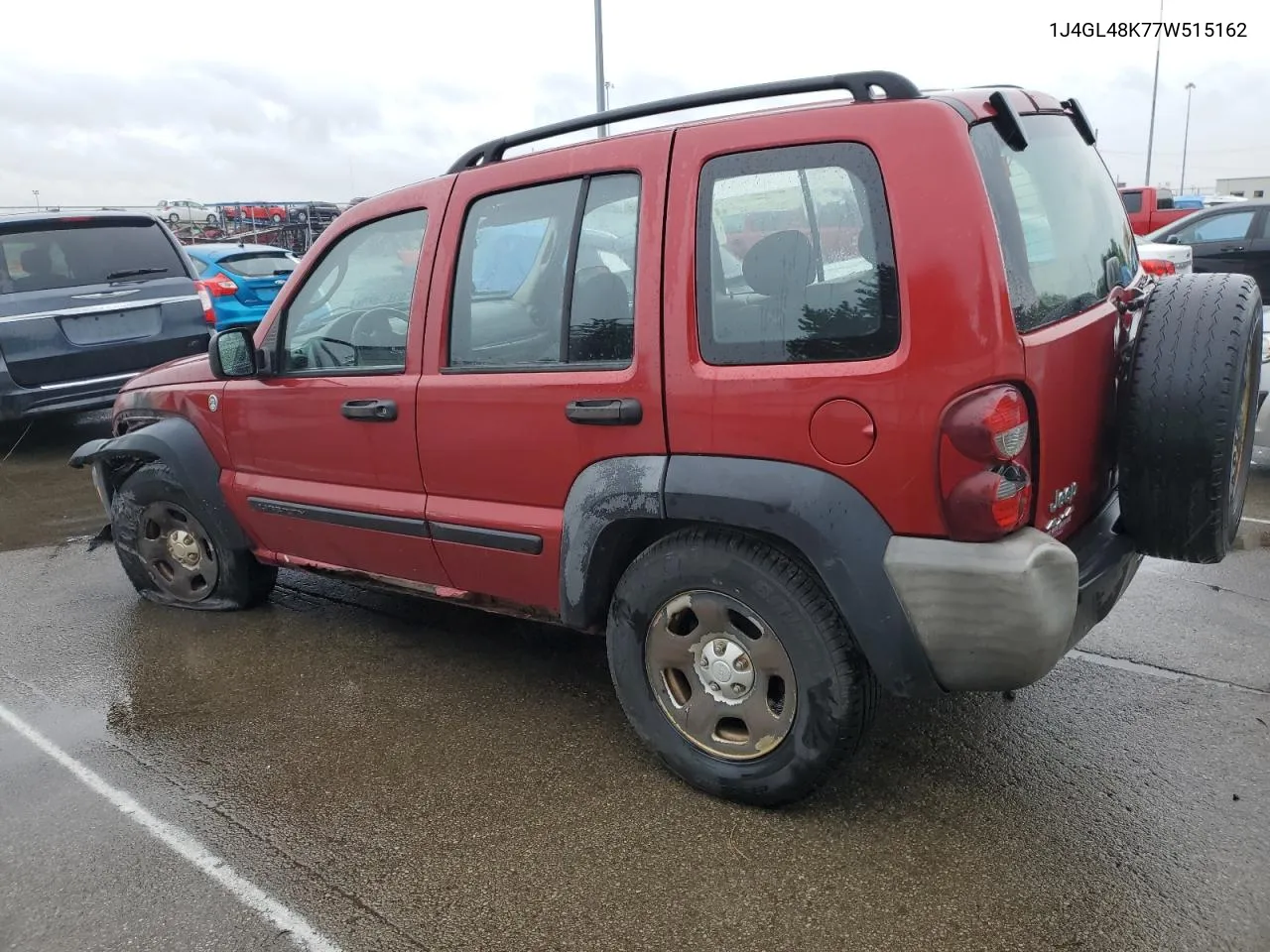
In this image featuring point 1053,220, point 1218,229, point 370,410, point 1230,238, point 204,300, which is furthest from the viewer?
point 1218,229

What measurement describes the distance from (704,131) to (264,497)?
225 cm

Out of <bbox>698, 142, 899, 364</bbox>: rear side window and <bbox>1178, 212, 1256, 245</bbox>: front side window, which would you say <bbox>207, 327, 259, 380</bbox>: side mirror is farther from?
<bbox>1178, 212, 1256, 245</bbox>: front side window

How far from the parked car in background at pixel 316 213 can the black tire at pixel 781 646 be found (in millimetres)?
25302

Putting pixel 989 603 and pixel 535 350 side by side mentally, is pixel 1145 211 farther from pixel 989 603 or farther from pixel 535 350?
pixel 989 603

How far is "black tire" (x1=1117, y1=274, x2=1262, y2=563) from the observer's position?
235cm

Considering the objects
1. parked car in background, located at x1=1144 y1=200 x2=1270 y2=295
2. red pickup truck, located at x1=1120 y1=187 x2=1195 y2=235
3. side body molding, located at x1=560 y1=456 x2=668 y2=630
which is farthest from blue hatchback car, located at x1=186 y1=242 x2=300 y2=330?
red pickup truck, located at x1=1120 y1=187 x2=1195 y2=235

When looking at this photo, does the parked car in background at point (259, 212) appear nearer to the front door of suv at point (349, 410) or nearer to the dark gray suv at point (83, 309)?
the dark gray suv at point (83, 309)

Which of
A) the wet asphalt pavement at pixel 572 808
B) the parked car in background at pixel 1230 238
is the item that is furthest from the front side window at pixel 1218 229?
the wet asphalt pavement at pixel 572 808

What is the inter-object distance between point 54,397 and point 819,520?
6511 millimetres

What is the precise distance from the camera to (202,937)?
2.29 meters

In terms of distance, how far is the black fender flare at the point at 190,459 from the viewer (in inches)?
155

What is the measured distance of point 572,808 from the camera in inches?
108

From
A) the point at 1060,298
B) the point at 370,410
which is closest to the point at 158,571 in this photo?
the point at 370,410

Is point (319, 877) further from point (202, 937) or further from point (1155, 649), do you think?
point (1155, 649)
